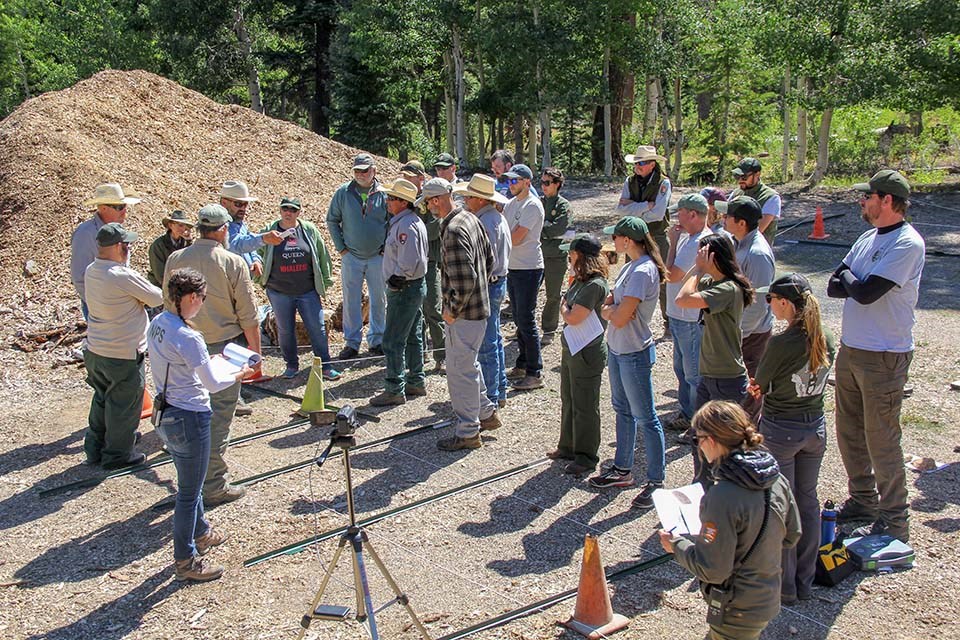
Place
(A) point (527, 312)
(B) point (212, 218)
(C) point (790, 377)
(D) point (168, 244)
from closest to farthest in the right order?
(C) point (790, 377) → (B) point (212, 218) → (D) point (168, 244) → (A) point (527, 312)

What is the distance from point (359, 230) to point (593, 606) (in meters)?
5.68

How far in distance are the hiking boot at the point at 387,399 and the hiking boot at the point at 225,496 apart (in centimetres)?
205

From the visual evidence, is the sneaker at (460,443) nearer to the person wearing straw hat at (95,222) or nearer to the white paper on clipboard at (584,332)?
the white paper on clipboard at (584,332)

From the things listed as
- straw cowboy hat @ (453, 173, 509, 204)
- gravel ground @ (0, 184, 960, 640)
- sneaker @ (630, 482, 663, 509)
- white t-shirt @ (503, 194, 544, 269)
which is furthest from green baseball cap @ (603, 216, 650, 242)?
white t-shirt @ (503, 194, 544, 269)

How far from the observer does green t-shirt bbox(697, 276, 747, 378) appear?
18.7 ft

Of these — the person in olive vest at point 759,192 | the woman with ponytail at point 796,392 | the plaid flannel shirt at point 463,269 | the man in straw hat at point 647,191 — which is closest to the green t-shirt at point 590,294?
the plaid flannel shirt at point 463,269

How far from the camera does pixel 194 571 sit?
17.9 feet

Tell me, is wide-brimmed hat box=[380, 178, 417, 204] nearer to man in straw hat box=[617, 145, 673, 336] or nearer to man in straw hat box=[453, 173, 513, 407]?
man in straw hat box=[453, 173, 513, 407]

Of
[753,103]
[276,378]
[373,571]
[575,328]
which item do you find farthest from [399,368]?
[753,103]

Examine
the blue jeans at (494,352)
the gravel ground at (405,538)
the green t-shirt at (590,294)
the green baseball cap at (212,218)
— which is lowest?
the gravel ground at (405,538)

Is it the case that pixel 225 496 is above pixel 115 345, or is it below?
below

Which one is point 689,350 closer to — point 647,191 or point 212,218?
point 647,191

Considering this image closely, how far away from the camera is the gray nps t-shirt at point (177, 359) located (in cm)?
520

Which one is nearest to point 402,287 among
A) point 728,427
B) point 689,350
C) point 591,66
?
point 689,350
